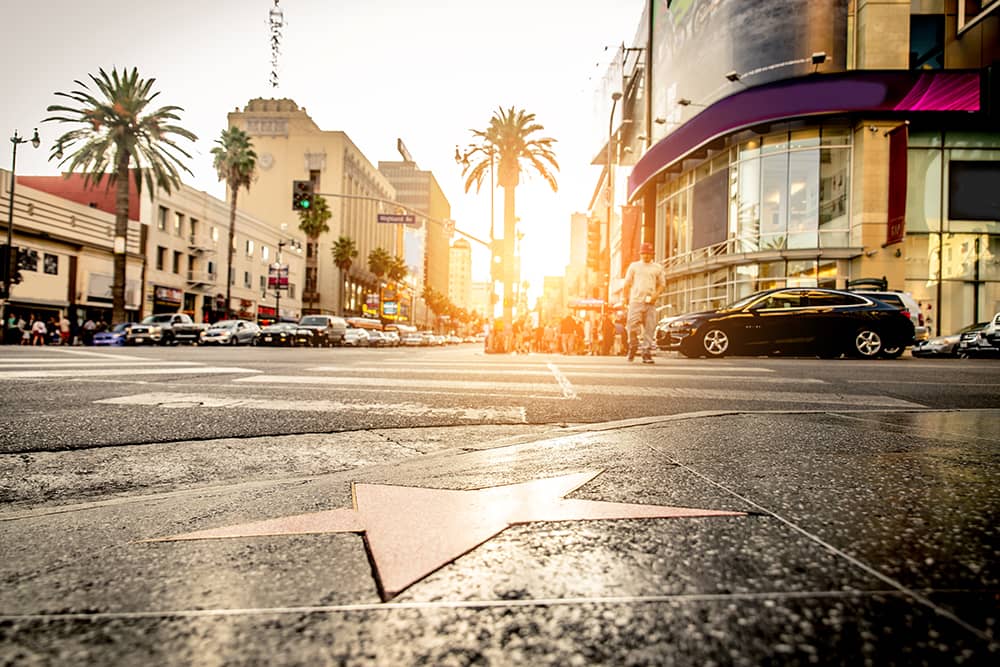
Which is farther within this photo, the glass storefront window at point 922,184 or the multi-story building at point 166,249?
the multi-story building at point 166,249

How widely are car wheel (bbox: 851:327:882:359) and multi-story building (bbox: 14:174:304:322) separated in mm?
35534

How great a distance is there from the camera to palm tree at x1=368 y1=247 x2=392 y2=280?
3378 inches

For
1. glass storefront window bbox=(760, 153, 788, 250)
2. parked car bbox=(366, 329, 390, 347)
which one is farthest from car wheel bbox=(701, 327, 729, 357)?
parked car bbox=(366, 329, 390, 347)

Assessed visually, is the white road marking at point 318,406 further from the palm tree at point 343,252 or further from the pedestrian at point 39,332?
the palm tree at point 343,252

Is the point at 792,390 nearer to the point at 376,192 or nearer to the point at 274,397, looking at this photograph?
the point at 274,397

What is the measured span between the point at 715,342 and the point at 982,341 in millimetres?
9364

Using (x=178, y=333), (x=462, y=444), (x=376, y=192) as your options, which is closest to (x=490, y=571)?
(x=462, y=444)

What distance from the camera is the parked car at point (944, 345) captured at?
17297 mm

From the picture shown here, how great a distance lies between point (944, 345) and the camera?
17.7 metres

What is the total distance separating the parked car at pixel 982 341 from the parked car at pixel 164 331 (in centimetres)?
3271

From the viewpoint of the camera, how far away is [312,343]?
34.8 m

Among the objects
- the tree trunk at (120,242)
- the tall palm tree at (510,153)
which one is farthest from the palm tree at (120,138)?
the tall palm tree at (510,153)

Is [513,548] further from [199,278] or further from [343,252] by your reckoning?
[343,252]

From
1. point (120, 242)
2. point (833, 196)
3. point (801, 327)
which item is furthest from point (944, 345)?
point (120, 242)
